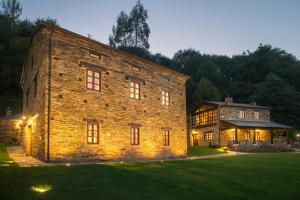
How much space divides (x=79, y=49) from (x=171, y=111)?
1009cm

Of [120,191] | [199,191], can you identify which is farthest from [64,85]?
→ [199,191]

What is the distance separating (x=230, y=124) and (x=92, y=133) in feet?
76.8

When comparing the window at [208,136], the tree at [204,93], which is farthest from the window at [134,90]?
the tree at [204,93]

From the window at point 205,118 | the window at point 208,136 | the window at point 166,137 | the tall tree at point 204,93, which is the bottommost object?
the window at point 208,136

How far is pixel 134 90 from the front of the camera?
2036 cm

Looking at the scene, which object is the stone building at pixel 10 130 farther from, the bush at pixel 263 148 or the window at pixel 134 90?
the bush at pixel 263 148

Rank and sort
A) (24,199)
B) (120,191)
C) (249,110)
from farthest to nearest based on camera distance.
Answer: (249,110), (120,191), (24,199)

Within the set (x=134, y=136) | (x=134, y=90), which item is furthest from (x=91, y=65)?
(x=134, y=136)

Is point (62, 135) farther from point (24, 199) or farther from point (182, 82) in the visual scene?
point (182, 82)

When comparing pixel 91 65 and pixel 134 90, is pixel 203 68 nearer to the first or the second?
pixel 134 90

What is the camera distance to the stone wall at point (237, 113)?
38647mm

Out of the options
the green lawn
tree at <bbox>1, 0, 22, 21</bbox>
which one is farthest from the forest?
the green lawn

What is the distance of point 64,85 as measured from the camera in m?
15.7

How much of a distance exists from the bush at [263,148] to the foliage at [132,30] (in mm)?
33130
